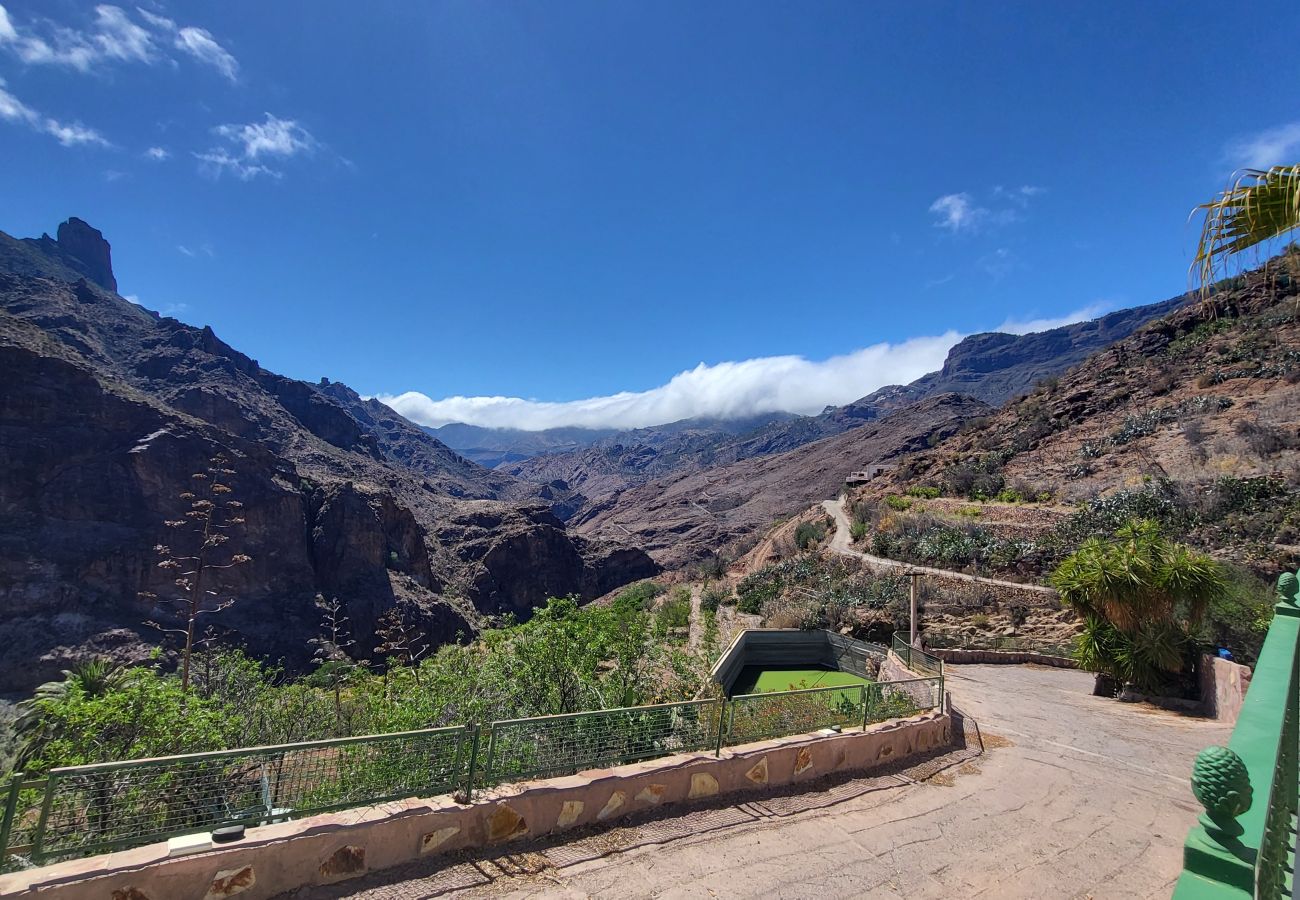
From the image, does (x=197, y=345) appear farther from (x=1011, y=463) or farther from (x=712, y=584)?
(x=1011, y=463)

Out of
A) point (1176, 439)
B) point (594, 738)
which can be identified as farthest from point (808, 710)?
point (1176, 439)

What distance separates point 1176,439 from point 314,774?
3744 cm

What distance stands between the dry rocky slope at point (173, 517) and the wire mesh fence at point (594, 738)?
47969mm

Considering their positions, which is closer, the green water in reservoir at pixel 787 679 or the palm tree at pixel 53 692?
the palm tree at pixel 53 692

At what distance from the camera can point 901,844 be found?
652 cm

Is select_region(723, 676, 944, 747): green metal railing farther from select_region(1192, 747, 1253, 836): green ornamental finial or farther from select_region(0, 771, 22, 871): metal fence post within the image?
select_region(0, 771, 22, 871): metal fence post

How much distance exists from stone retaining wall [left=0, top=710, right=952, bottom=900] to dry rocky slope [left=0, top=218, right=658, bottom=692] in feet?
159

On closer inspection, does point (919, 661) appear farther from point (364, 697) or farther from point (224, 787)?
point (224, 787)

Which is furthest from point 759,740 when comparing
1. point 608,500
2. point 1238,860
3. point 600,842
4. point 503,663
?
point 608,500

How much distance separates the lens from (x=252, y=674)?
1381cm

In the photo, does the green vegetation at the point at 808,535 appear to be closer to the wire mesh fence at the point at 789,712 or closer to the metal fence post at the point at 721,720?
the wire mesh fence at the point at 789,712

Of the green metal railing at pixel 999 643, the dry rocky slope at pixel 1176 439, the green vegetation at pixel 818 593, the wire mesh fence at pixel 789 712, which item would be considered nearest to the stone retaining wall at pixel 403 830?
the wire mesh fence at pixel 789 712

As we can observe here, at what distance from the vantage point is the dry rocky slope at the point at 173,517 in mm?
47875

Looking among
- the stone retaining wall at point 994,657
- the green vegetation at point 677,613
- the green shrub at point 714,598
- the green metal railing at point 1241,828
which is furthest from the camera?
the green shrub at point 714,598
